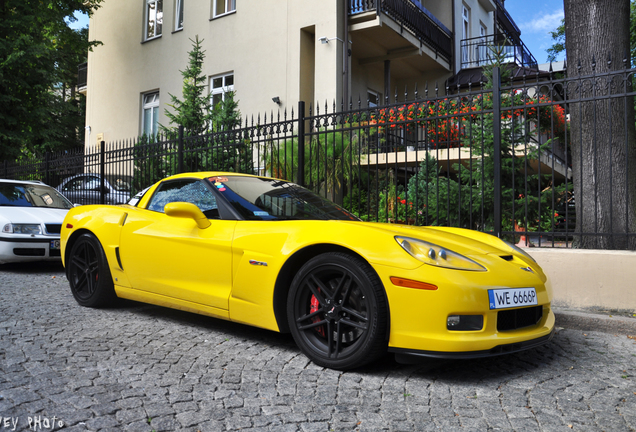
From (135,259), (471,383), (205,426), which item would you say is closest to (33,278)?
(135,259)

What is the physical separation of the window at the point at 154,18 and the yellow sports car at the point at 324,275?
14.7 metres

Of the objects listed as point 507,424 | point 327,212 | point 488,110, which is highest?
point 488,110

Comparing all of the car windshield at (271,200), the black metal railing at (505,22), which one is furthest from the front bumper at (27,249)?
the black metal railing at (505,22)

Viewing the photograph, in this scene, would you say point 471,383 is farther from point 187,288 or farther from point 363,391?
point 187,288

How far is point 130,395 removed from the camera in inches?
102

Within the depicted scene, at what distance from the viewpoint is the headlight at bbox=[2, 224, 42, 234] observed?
6789mm

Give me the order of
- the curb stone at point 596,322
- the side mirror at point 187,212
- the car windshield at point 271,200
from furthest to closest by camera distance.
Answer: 1. the curb stone at point 596,322
2. the car windshield at point 271,200
3. the side mirror at point 187,212

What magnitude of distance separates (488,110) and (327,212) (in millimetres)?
2433

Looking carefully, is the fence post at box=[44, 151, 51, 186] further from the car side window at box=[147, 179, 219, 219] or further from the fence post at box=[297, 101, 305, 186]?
the car side window at box=[147, 179, 219, 219]

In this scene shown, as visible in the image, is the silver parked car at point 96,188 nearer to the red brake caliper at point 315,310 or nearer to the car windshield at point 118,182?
the car windshield at point 118,182

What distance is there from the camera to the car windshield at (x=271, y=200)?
12.3 ft

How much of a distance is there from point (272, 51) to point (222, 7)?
303 cm

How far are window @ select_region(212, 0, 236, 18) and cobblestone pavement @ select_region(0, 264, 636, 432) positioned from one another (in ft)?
42.9

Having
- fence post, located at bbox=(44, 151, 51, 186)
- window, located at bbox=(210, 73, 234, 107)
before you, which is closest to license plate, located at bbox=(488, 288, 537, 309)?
fence post, located at bbox=(44, 151, 51, 186)
